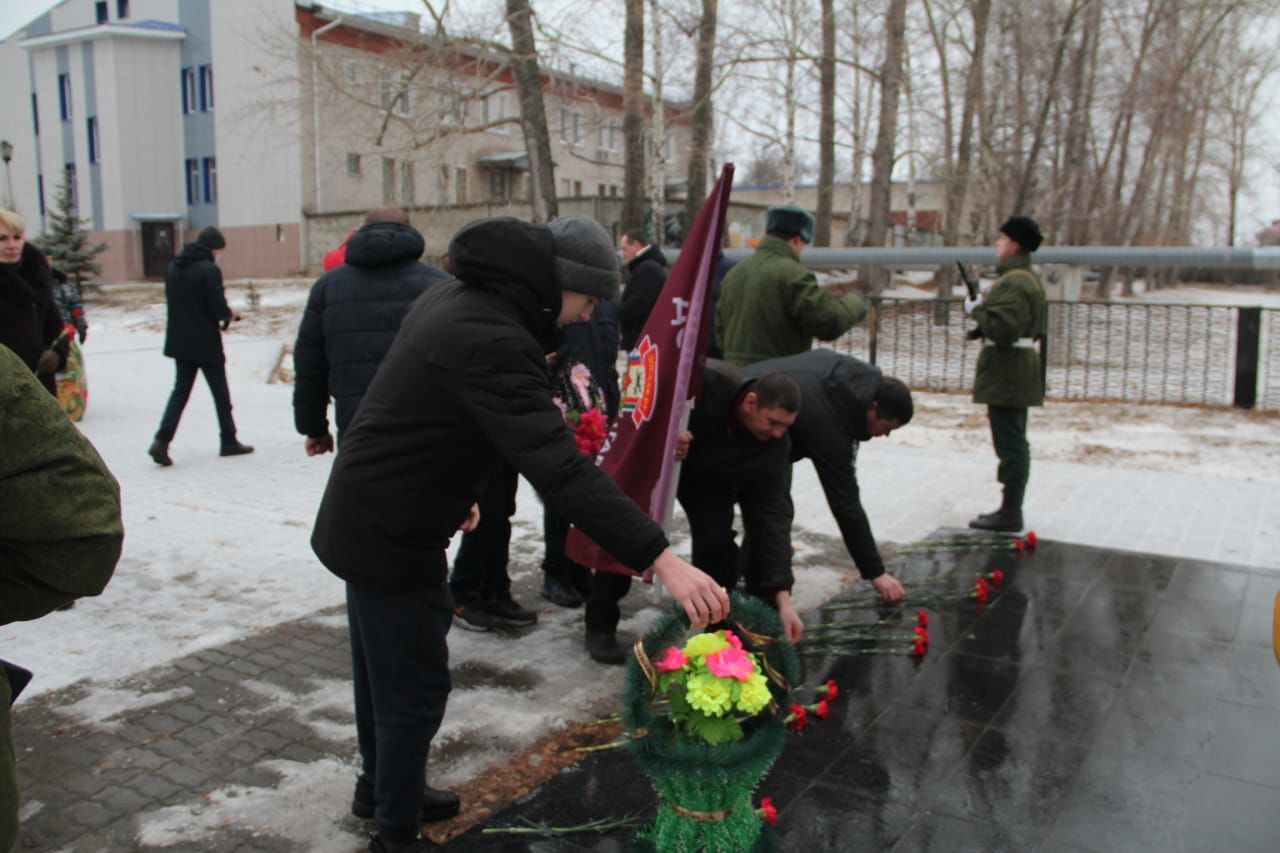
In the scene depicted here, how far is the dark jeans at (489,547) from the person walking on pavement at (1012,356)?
328 centimetres

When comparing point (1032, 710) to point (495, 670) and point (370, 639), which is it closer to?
point (495, 670)

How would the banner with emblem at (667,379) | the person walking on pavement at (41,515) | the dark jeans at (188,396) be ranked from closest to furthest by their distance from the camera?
the person walking on pavement at (41,515) → the banner with emblem at (667,379) → the dark jeans at (188,396)

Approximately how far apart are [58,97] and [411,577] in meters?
45.0

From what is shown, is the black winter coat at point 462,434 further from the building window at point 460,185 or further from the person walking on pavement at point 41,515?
the building window at point 460,185

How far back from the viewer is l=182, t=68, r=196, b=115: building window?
38.4 metres

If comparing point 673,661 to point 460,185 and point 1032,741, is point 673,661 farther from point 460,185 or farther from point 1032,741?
point 460,185

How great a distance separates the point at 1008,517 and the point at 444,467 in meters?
5.15

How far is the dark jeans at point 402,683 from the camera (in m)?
2.90

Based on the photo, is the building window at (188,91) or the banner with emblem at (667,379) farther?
the building window at (188,91)

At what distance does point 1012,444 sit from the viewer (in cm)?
695

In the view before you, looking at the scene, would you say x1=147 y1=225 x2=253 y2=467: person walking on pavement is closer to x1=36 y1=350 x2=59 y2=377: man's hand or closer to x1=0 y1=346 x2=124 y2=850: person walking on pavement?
x1=36 y1=350 x2=59 y2=377: man's hand

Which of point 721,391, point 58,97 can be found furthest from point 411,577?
point 58,97

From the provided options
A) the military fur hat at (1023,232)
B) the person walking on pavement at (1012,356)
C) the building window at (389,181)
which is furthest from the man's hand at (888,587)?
the building window at (389,181)

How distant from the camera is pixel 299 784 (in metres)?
3.58
